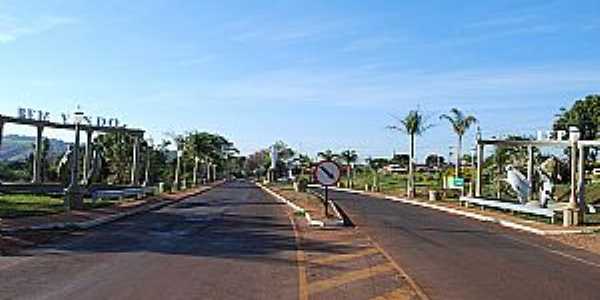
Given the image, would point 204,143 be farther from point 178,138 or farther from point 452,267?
point 452,267

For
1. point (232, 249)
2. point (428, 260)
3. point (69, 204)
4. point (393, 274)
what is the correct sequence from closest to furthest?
point (393, 274)
point (428, 260)
point (232, 249)
point (69, 204)

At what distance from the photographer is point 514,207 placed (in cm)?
3447

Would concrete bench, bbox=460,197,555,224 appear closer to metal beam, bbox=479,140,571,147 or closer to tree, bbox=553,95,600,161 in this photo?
metal beam, bbox=479,140,571,147

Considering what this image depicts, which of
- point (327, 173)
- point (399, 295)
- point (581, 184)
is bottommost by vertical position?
point (399, 295)

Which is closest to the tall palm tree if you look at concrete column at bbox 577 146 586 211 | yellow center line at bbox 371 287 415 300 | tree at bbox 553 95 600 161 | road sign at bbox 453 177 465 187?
tree at bbox 553 95 600 161

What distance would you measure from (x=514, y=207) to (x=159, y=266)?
23856 millimetres

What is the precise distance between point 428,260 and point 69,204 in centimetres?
1840

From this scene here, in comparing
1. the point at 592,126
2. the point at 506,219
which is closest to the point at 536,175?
the point at 506,219

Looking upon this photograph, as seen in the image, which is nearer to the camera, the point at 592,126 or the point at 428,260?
the point at 428,260

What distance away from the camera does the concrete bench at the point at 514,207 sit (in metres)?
30.7

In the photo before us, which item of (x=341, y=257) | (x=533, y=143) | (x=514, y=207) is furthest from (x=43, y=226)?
(x=533, y=143)

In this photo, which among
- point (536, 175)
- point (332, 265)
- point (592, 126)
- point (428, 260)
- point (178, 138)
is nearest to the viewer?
point (332, 265)

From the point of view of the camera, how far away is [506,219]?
31500mm

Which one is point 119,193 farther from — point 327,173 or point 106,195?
point 327,173
